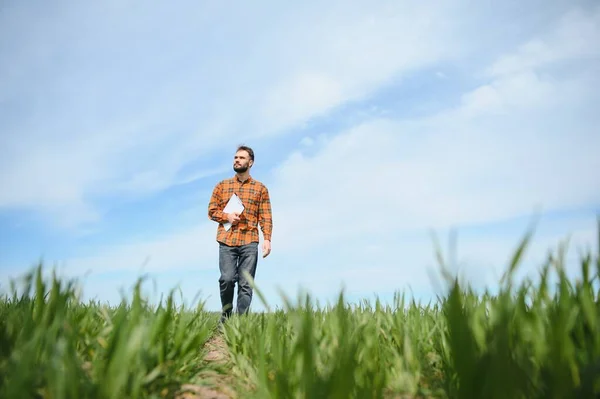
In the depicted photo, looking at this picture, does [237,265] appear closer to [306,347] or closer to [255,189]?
[255,189]

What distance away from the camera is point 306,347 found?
163 cm

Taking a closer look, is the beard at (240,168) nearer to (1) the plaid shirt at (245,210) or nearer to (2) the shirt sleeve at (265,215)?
(1) the plaid shirt at (245,210)

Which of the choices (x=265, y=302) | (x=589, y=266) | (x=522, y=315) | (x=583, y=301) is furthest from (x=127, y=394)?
(x=589, y=266)

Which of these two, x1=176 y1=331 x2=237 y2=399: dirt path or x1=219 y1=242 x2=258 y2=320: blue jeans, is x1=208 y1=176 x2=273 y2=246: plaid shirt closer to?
x1=219 y1=242 x2=258 y2=320: blue jeans

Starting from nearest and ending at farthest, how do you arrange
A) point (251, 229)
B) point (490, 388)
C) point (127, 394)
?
1. point (490, 388)
2. point (127, 394)
3. point (251, 229)

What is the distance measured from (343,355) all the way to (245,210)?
5323mm

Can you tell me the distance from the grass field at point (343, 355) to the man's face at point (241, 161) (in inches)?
158

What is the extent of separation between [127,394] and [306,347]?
89 centimetres

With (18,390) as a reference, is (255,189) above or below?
above

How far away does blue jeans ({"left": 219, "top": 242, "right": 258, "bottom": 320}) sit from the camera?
6637 mm

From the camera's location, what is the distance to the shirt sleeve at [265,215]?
6992 millimetres

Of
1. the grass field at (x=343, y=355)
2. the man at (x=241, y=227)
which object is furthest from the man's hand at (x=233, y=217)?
the grass field at (x=343, y=355)

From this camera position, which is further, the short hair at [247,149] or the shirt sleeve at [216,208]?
the short hair at [247,149]

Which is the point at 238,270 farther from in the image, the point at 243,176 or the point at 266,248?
the point at 243,176
